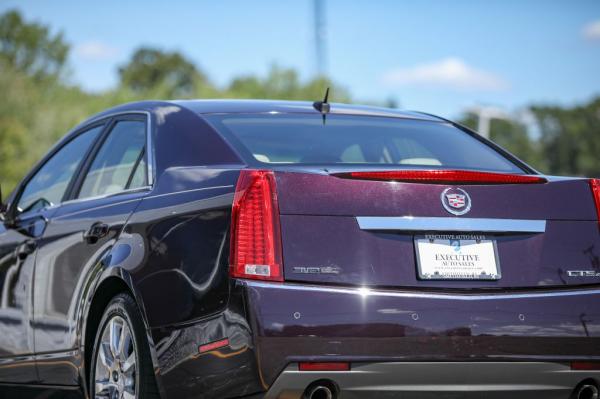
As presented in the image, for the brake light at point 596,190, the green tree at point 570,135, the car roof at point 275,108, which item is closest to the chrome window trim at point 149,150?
the car roof at point 275,108

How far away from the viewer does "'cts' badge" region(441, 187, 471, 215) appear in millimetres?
4234

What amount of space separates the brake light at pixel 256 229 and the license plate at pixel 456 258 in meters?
0.53

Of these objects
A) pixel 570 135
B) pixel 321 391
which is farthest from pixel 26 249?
pixel 570 135

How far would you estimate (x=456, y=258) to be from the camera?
4191 millimetres

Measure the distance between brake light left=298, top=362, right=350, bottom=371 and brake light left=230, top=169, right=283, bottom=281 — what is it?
31 cm

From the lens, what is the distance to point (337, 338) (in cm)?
398

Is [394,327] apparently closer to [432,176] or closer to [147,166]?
[432,176]

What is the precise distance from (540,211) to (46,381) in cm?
272

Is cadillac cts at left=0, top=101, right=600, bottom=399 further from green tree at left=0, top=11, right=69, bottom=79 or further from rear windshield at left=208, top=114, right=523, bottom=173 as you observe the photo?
green tree at left=0, top=11, right=69, bottom=79

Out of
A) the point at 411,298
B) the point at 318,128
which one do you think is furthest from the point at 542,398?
the point at 318,128

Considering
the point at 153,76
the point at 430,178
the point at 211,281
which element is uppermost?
the point at 153,76

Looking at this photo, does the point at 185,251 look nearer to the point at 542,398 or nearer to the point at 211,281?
the point at 211,281

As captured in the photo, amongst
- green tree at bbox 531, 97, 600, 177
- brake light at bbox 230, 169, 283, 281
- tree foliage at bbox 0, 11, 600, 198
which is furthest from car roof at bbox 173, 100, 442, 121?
green tree at bbox 531, 97, 600, 177

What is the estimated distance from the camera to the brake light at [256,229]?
4051mm
